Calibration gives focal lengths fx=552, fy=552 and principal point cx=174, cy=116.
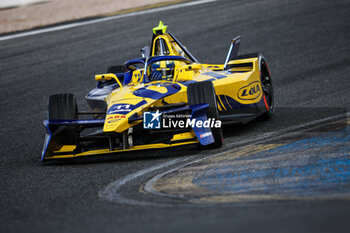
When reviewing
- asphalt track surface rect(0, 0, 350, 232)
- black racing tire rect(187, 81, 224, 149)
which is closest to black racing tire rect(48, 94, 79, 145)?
asphalt track surface rect(0, 0, 350, 232)

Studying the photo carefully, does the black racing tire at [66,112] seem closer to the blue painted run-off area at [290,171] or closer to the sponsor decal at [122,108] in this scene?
the sponsor decal at [122,108]

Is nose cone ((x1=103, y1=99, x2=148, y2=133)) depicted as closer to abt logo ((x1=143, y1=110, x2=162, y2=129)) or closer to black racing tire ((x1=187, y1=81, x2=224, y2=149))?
abt logo ((x1=143, y1=110, x2=162, y2=129))

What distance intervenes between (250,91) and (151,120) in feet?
6.60

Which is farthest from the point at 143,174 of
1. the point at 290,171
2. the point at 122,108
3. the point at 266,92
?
the point at 266,92

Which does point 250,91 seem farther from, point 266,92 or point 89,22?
point 89,22

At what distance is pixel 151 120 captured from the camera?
6602 millimetres

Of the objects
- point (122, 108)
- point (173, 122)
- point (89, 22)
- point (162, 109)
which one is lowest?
point (173, 122)

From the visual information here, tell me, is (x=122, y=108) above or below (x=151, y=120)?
above

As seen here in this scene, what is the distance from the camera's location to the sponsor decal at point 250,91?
7.85 metres

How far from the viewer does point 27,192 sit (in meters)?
5.58

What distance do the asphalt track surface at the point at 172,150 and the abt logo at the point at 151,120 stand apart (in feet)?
1.33

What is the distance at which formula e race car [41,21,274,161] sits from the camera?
262 inches

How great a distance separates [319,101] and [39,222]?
5.99 meters

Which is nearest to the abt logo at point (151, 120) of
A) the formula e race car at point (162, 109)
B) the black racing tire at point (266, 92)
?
the formula e race car at point (162, 109)
